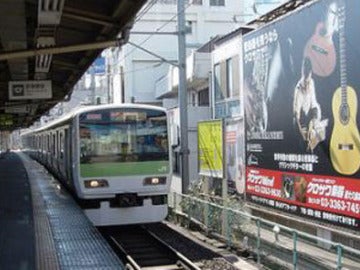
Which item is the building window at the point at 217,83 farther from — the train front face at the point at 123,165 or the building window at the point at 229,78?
the train front face at the point at 123,165

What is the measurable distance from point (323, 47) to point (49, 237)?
6.33 metres

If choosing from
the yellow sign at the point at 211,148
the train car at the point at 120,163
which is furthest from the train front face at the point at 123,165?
the yellow sign at the point at 211,148

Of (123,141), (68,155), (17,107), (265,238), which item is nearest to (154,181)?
(123,141)

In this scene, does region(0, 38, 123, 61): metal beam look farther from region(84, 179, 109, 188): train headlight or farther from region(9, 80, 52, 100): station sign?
region(9, 80, 52, 100): station sign

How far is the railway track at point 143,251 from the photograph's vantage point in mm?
12891

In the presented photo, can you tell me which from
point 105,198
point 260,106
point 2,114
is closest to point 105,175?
point 105,198

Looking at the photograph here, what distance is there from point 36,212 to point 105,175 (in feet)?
6.70

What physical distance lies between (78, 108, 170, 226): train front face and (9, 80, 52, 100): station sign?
14.0 ft

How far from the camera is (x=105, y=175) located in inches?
604

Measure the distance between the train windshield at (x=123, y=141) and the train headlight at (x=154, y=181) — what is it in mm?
177

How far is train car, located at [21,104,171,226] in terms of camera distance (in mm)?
15336

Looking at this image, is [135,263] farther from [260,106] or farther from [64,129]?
[64,129]

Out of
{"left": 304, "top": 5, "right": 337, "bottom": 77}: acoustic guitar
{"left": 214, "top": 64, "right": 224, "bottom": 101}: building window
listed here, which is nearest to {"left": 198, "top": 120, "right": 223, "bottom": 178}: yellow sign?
{"left": 304, "top": 5, "right": 337, "bottom": 77}: acoustic guitar

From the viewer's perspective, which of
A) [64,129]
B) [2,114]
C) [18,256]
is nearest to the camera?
[18,256]
